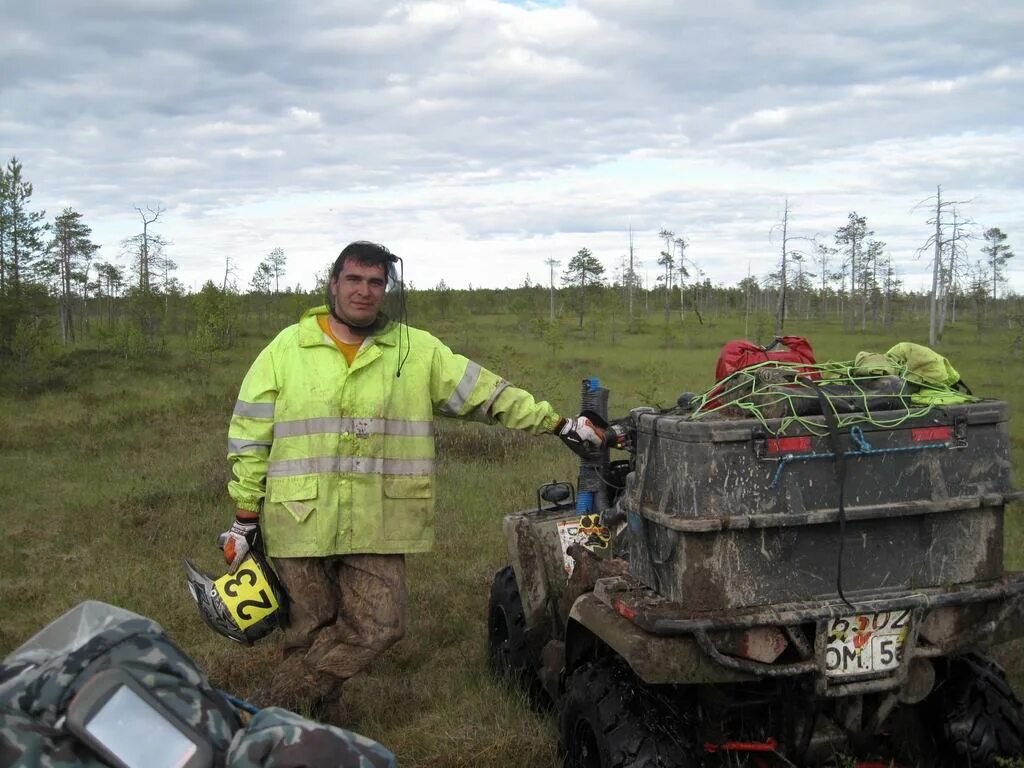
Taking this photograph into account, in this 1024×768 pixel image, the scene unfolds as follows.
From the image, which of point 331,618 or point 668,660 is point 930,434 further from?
point 331,618

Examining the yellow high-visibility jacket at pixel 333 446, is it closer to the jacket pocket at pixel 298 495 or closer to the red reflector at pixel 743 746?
the jacket pocket at pixel 298 495

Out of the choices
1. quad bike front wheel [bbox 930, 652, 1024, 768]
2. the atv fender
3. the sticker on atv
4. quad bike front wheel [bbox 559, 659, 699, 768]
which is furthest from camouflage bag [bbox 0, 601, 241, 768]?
quad bike front wheel [bbox 930, 652, 1024, 768]

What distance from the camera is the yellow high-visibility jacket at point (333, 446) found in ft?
12.8

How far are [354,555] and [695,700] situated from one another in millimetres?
1539

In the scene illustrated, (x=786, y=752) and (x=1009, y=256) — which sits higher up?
(x=1009, y=256)

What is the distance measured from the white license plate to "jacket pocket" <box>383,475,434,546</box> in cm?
174

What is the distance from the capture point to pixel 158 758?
168 centimetres

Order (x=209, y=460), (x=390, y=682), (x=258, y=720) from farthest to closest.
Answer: (x=209, y=460), (x=390, y=682), (x=258, y=720)

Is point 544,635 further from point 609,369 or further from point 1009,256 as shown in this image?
point 1009,256

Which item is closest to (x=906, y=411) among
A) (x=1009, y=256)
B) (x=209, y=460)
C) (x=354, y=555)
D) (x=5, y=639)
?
(x=354, y=555)

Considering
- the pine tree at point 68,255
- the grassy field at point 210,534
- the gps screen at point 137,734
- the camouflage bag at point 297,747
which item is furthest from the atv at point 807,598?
the pine tree at point 68,255

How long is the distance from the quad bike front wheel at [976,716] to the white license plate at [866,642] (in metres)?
0.58

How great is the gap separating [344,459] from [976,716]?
2552mm

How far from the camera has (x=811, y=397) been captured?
2.93 metres
